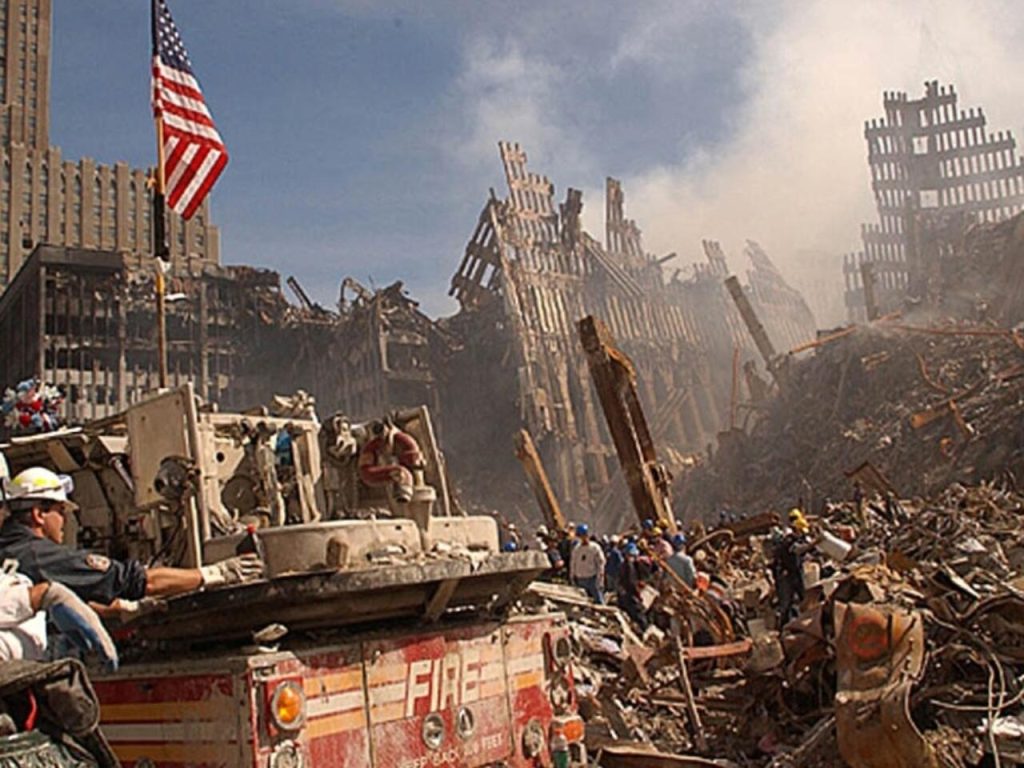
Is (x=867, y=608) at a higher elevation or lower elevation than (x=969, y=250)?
lower

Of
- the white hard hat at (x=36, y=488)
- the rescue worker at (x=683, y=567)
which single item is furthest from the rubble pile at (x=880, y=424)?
the white hard hat at (x=36, y=488)

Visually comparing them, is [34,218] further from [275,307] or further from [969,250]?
[969,250]

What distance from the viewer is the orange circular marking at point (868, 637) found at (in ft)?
20.9

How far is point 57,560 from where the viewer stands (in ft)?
12.0

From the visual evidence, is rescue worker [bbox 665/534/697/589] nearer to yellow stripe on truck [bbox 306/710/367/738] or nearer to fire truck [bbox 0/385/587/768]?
fire truck [bbox 0/385/587/768]

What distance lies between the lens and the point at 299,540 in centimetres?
464

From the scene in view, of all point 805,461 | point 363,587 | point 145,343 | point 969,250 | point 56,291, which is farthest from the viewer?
point 969,250

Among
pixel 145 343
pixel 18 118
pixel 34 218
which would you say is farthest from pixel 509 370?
pixel 18 118

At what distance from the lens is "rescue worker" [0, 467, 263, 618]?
3648 millimetres

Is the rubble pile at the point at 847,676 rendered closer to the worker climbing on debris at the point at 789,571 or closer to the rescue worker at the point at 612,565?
the worker climbing on debris at the point at 789,571

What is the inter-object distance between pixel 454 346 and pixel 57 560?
32.5 m

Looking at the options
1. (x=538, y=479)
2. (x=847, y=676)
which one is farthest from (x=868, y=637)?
(x=538, y=479)

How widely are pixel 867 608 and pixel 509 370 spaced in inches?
1093

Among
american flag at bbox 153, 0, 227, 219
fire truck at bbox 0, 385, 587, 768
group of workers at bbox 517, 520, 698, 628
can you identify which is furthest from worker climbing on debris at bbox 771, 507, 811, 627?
american flag at bbox 153, 0, 227, 219
